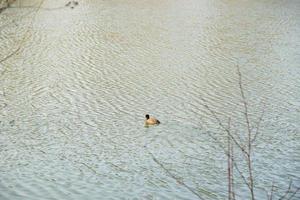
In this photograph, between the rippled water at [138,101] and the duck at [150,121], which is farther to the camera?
the duck at [150,121]

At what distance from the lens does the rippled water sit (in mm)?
4496

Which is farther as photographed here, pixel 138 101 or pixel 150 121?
pixel 138 101

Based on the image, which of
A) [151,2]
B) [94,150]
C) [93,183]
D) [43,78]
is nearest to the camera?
[93,183]

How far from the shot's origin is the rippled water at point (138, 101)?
4496mm

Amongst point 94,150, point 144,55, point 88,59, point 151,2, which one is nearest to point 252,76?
point 144,55

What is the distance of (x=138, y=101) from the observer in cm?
679

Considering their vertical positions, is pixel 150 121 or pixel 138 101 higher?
pixel 138 101

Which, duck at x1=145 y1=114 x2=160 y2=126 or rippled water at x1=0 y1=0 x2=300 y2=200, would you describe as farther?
duck at x1=145 y1=114 x2=160 y2=126

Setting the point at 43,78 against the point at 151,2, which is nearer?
the point at 43,78

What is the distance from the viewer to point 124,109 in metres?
6.43

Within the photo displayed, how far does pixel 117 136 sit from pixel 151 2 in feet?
31.6

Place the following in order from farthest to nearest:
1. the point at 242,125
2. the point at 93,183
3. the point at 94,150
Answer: the point at 242,125 < the point at 94,150 < the point at 93,183

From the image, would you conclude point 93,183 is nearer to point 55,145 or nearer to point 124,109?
point 55,145

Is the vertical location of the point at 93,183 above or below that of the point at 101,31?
below
